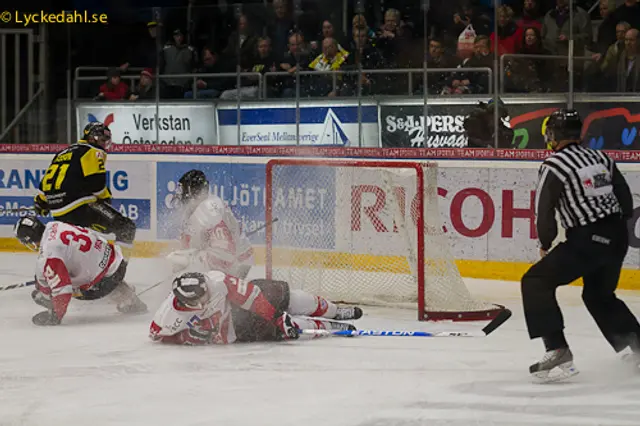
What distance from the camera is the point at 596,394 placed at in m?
5.01

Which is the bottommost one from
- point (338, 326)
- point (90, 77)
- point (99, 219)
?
point (338, 326)

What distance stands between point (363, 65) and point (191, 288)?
4.63 m

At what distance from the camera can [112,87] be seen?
433 inches

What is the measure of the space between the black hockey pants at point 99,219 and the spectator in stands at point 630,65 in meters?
3.72

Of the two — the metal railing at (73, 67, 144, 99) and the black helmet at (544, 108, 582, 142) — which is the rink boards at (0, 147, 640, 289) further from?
the black helmet at (544, 108, 582, 142)

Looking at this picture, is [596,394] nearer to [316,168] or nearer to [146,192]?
[316,168]

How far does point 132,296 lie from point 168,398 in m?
2.62

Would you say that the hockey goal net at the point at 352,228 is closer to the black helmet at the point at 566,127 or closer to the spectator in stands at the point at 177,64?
the black helmet at the point at 566,127

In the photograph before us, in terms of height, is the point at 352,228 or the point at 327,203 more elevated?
the point at 327,203

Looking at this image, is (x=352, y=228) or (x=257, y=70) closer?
(x=352, y=228)

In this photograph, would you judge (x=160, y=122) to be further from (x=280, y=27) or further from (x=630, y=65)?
(x=630, y=65)

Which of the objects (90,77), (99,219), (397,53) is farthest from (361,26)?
(99,219)

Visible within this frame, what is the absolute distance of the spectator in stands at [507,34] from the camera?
9289 mm

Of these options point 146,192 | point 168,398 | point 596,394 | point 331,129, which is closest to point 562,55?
point 331,129
